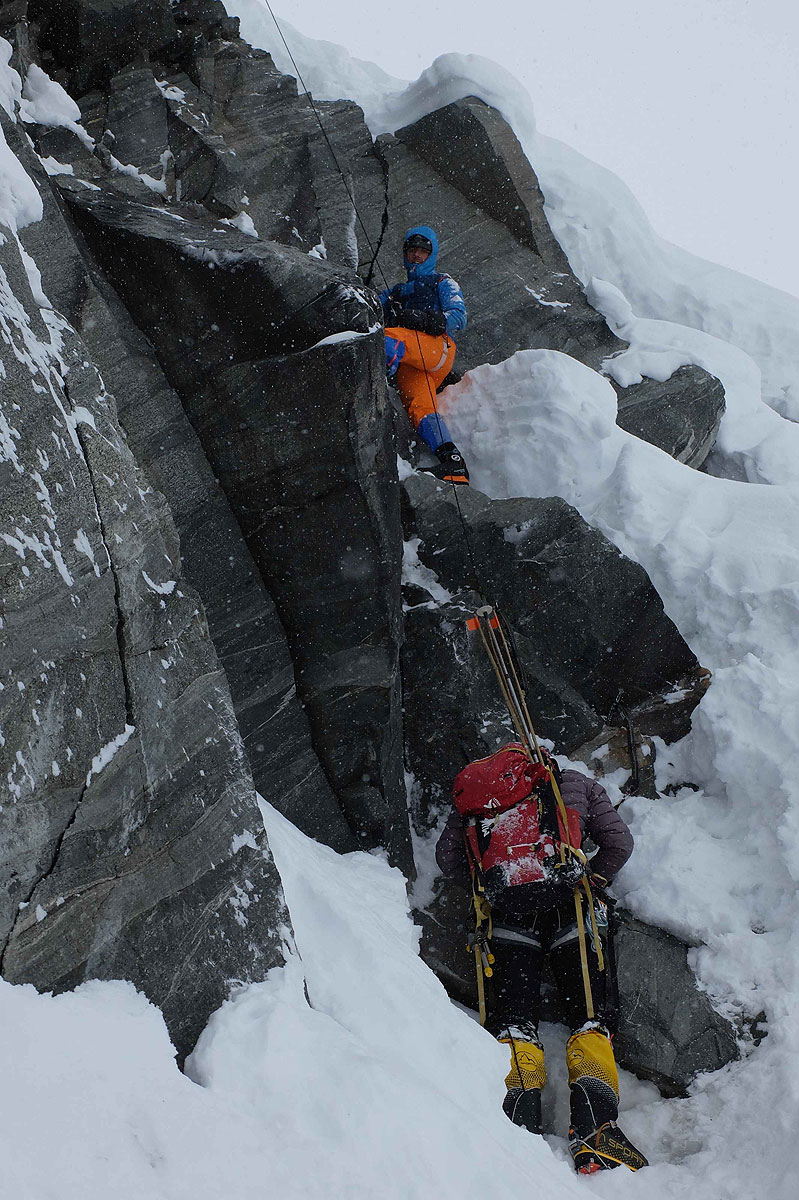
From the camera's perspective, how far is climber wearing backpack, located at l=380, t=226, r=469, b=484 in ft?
26.0

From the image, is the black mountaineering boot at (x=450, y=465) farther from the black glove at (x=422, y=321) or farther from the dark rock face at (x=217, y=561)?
the dark rock face at (x=217, y=561)

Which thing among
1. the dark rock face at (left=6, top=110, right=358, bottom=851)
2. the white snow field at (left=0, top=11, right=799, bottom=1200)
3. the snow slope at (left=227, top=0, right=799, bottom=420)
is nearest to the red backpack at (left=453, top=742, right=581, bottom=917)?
the white snow field at (left=0, top=11, right=799, bottom=1200)

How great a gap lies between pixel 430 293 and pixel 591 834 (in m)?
5.63

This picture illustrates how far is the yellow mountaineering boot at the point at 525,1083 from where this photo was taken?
4.50 m

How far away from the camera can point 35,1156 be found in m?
2.18

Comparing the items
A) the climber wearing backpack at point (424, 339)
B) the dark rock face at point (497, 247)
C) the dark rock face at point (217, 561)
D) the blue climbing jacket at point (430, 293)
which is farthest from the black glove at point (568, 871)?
the dark rock face at point (497, 247)

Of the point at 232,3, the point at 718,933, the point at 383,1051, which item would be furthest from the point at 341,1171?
the point at 232,3

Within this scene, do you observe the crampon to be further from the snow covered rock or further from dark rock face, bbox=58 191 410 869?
the snow covered rock

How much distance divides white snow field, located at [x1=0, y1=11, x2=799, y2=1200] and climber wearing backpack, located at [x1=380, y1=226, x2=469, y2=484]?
501 mm

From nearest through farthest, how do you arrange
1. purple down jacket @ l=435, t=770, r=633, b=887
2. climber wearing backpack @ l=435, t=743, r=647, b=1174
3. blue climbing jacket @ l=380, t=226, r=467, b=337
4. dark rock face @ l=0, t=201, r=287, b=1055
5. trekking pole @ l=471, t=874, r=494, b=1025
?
1. dark rock face @ l=0, t=201, r=287, b=1055
2. climber wearing backpack @ l=435, t=743, r=647, b=1174
3. trekking pole @ l=471, t=874, r=494, b=1025
4. purple down jacket @ l=435, t=770, r=633, b=887
5. blue climbing jacket @ l=380, t=226, r=467, b=337

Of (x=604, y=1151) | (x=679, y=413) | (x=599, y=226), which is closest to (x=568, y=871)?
(x=604, y=1151)

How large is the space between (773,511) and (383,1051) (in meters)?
5.55

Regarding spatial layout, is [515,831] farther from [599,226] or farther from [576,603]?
[599,226]

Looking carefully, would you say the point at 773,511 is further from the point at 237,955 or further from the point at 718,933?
the point at 237,955
